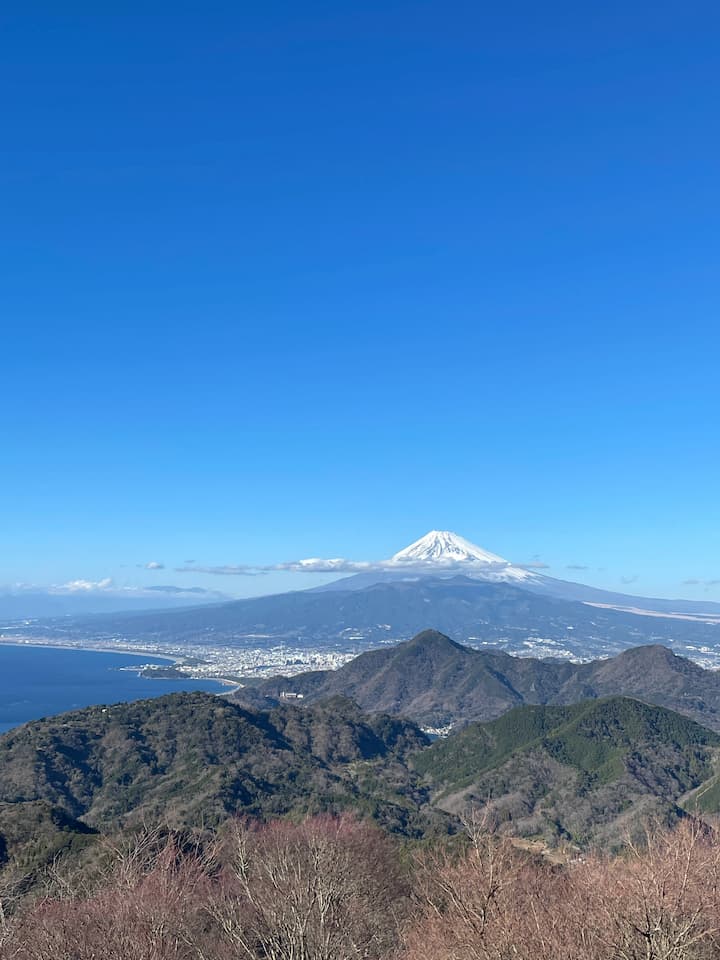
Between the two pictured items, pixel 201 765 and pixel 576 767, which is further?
pixel 576 767

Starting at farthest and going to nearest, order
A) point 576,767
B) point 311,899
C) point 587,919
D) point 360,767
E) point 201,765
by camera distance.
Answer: point 360,767, point 576,767, point 201,765, point 311,899, point 587,919

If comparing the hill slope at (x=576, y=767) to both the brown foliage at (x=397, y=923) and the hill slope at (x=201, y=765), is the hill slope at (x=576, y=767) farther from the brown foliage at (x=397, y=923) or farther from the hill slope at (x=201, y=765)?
the brown foliage at (x=397, y=923)

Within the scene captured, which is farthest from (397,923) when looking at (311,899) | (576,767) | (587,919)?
(576,767)

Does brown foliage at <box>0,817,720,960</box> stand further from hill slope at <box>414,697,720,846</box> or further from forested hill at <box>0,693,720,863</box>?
hill slope at <box>414,697,720,846</box>

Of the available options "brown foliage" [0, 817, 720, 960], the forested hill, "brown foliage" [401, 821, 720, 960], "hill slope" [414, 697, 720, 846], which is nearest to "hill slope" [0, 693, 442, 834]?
the forested hill

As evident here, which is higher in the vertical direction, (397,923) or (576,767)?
(397,923)

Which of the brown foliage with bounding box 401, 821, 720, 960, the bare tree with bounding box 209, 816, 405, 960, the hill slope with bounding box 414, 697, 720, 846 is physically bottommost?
the hill slope with bounding box 414, 697, 720, 846

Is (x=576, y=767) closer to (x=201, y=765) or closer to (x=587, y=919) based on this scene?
(x=201, y=765)

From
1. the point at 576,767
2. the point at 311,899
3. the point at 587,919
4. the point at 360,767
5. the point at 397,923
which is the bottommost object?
the point at 360,767

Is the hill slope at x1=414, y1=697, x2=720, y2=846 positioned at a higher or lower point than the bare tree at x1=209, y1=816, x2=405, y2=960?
lower

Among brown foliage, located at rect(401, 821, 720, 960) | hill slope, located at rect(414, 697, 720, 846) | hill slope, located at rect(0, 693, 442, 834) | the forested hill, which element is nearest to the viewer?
brown foliage, located at rect(401, 821, 720, 960)

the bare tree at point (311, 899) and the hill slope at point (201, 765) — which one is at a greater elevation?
the bare tree at point (311, 899)

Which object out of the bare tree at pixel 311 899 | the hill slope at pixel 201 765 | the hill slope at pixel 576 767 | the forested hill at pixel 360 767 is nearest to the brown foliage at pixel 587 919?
the bare tree at pixel 311 899
